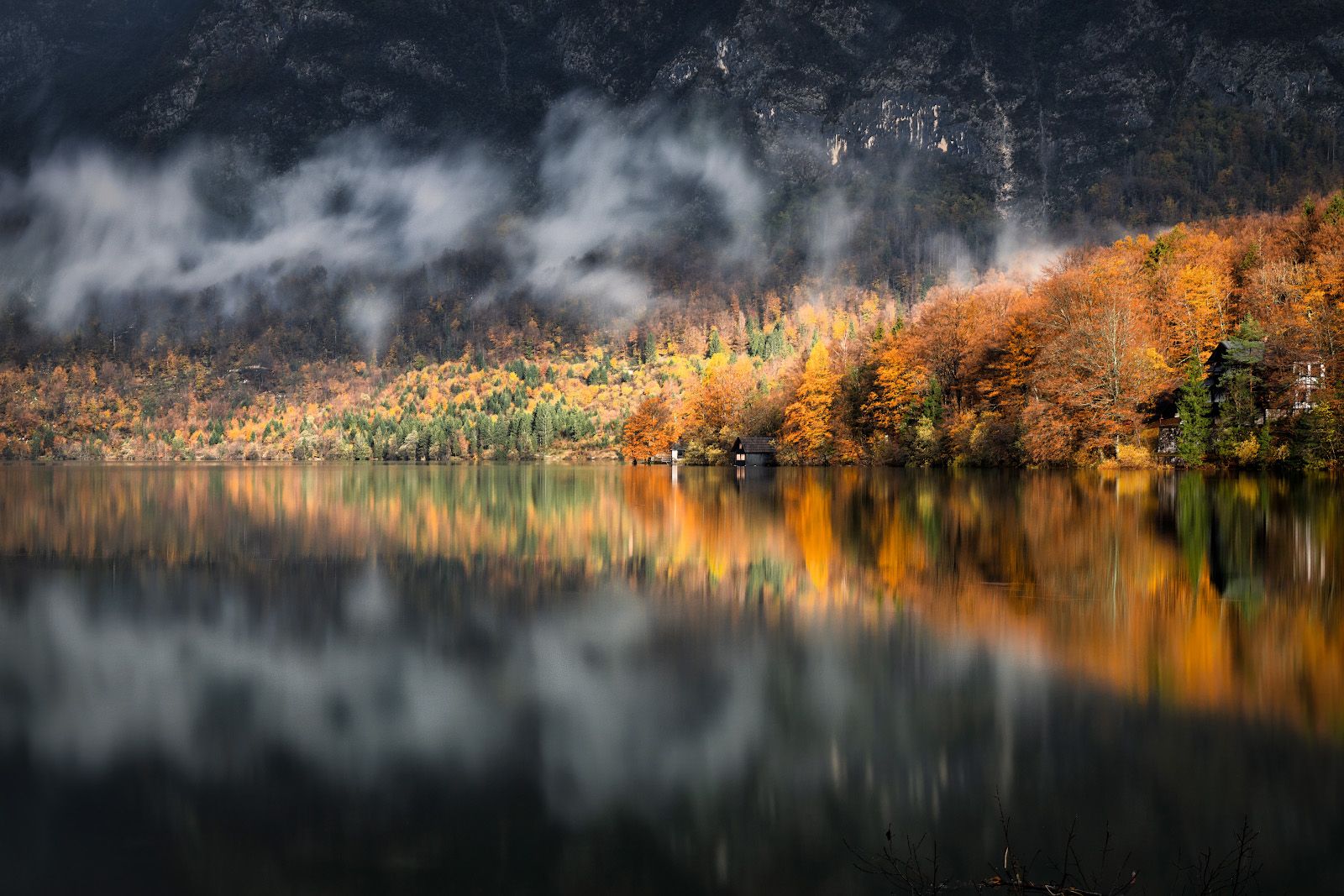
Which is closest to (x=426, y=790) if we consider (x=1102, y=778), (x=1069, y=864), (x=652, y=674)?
(x=652, y=674)

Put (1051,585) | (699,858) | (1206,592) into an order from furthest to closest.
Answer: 1. (1051,585)
2. (1206,592)
3. (699,858)

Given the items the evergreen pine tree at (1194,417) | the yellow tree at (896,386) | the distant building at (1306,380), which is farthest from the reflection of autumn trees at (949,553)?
the yellow tree at (896,386)

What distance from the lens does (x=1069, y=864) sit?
733cm

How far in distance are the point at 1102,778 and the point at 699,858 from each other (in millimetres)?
3829

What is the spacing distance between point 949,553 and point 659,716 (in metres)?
14.9

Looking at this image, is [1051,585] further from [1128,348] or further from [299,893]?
[1128,348]

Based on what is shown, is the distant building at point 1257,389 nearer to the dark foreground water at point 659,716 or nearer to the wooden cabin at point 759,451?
the dark foreground water at point 659,716

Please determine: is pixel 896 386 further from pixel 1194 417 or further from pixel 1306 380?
pixel 1306 380

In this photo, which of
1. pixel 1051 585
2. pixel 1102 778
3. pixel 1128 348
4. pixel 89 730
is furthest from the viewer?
pixel 1128 348

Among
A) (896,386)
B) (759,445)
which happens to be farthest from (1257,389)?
(759,445)

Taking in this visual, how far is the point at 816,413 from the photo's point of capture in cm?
10188

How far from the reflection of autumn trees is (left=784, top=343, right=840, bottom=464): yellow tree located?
47.8 meters

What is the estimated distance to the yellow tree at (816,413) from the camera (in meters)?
101

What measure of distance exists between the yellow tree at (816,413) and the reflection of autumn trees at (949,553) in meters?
47.8
